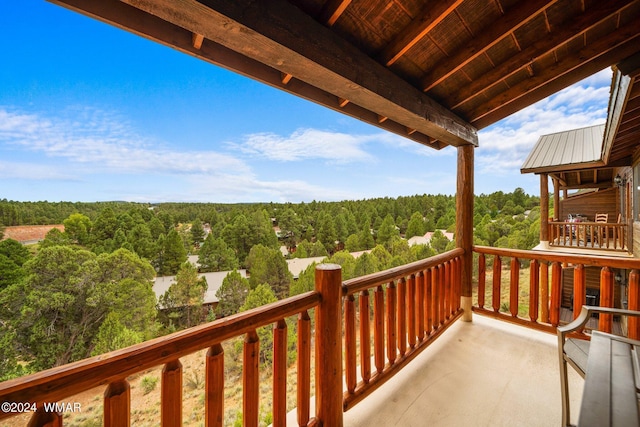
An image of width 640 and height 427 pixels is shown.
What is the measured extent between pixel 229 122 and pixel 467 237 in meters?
40.2

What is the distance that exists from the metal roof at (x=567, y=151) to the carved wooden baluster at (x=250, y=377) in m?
8.45

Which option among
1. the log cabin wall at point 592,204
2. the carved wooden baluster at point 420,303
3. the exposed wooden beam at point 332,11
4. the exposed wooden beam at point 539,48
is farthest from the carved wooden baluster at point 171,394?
the log cabin wall at point 592,204

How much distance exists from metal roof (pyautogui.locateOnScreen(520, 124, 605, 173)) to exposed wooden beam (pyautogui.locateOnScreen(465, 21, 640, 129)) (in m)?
5.61

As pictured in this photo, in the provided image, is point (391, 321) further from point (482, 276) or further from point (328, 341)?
point (482, 276)

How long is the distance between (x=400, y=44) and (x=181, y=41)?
128 cm

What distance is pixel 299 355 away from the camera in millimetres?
1503

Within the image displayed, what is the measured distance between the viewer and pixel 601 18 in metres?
1.74

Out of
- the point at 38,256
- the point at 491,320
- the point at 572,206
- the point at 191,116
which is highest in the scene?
the point at 191,116

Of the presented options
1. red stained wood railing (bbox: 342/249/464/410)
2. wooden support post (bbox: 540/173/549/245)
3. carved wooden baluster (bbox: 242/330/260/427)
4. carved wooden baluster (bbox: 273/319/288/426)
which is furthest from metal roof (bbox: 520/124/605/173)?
carved wooden baluster (bbox: 242/330/260/427)

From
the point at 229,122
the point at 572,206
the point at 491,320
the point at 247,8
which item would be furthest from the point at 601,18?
the point at 229,122

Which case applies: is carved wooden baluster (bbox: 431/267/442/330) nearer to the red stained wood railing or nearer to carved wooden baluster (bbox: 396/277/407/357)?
the red stained wood railing

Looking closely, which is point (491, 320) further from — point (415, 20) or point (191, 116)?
point (191, 116)

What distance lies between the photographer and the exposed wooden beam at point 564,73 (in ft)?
6.45

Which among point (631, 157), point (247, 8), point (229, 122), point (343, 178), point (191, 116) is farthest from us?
point (343, 178)
